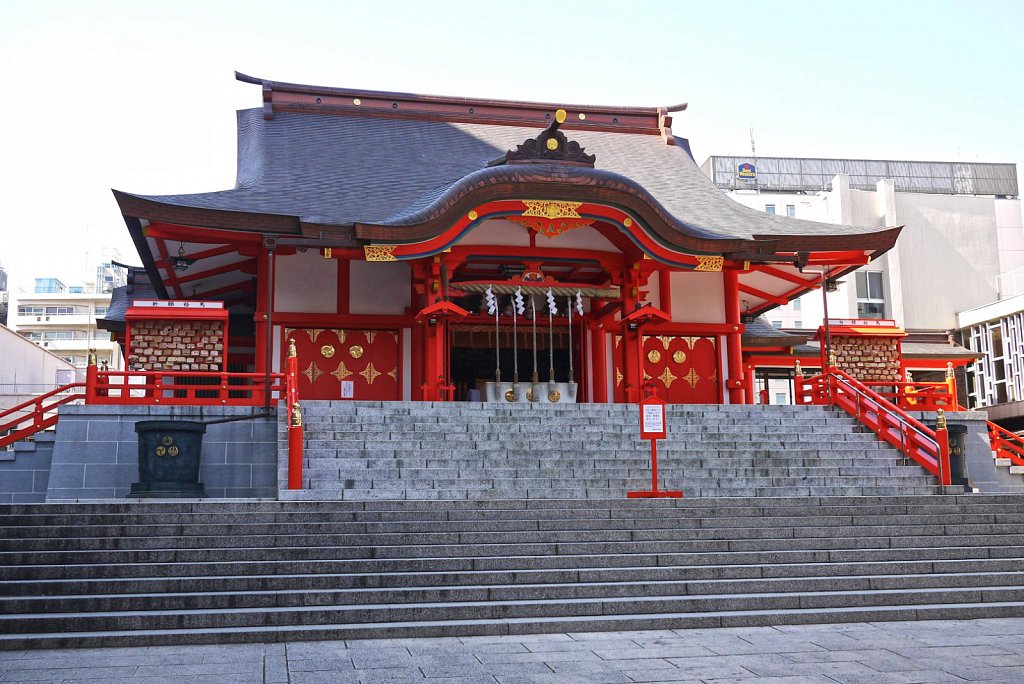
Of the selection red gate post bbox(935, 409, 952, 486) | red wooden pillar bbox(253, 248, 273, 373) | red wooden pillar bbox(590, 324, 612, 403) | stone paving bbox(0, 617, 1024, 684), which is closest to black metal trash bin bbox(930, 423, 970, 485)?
red gate post bbox(935, 409, 952, 486)

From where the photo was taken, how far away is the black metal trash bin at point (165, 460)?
43.0 feet

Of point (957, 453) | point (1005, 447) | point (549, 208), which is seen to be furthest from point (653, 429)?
point (1005, 447)

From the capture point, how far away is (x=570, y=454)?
13719 mm

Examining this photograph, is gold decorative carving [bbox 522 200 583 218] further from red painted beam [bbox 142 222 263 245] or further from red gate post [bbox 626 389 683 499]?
red gate post [bbox 626 389 683 499]

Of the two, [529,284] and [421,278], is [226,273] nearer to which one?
[421,278]

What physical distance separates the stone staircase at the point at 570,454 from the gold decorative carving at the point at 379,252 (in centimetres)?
300

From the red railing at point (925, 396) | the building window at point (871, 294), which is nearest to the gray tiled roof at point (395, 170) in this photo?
the red railing at point (925, 396)

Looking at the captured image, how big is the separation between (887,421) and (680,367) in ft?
18.6

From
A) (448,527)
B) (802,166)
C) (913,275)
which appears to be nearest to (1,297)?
(802,166)

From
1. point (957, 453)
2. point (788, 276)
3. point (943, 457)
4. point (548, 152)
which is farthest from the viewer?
point (788, 276)

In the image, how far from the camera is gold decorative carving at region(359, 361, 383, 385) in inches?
747

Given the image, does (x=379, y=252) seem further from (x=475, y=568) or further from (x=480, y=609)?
(x=480, y=609)

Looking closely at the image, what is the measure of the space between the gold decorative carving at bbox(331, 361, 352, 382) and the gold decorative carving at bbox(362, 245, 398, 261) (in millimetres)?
2915

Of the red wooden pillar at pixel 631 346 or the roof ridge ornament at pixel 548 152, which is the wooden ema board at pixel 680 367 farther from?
the roof ridge ornament at pixel 548 152
